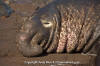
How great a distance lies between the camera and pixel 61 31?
15.4 ft

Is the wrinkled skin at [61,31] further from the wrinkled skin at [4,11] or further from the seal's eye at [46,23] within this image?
the wrinkled skin at [4,11]

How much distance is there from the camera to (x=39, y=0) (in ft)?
33.4

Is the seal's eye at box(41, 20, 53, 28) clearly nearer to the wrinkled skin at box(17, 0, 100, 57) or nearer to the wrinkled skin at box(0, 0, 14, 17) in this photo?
the wrinkled skin at box(17, 0, 100, 57)

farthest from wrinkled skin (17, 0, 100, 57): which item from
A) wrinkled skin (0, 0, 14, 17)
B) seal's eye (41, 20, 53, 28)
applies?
wrinkled skin (0, 0, 14, 17)

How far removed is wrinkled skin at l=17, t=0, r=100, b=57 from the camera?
454 cm

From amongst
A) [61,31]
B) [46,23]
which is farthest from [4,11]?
[61,31]

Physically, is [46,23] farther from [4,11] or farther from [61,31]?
[4,11]

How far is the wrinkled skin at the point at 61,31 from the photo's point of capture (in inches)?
179

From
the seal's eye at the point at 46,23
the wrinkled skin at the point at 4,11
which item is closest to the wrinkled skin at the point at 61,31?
the seal's eye at the point at 46,23

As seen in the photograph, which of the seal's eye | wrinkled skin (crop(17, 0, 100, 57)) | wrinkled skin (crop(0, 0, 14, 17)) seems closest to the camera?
wrinkled skin (crop(17, 0, 100, 57))

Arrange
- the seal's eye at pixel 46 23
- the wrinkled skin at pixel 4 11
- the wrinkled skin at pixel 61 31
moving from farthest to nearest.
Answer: the wrinkled skin at pixel 4 11, the seal's eye at pixel 46 23, the wrinkled skin at pixel 61 31

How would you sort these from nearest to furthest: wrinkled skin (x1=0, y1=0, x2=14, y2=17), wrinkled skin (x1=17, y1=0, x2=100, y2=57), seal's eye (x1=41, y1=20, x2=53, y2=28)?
wrinkled skin (x1=17, y1=0, x2=100, y2=57) → seal's eye (x1=41, y1=20, x2=53, y2=28) → wrinkled skin (x1=0, y1=0, x2=14, y2=17)

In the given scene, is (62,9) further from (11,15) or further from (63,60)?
(11,15)

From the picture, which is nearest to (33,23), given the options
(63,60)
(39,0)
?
(63,60)
